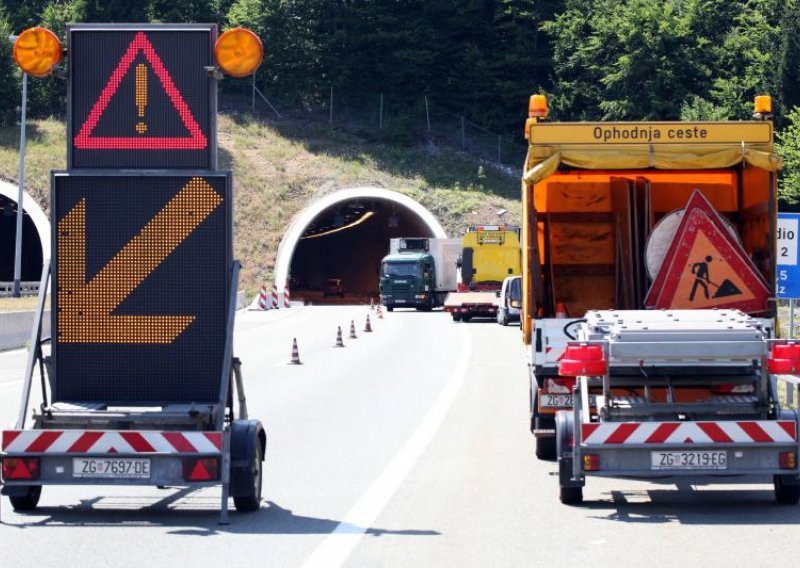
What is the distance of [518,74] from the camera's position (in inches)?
3824

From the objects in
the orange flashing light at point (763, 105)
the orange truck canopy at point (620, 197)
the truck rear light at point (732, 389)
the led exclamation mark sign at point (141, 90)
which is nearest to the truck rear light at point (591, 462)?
the truck rear light at point (732, 389)

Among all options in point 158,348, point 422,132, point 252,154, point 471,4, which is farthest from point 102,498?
point 471,4

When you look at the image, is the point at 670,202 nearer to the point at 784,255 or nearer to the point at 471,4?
the point at 784,255

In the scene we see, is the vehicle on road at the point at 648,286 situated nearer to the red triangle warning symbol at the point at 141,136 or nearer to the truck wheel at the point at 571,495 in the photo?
the truck wheel at the point at 571,495

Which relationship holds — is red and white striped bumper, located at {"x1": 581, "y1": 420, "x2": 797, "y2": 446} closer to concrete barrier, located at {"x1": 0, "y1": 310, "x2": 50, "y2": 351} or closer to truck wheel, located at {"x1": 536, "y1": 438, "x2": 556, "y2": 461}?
truck wheel, located at {"x1": 536, "y1": 438, "x2": 556, "y2": 461}

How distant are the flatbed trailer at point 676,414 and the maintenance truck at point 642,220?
44.9 inches

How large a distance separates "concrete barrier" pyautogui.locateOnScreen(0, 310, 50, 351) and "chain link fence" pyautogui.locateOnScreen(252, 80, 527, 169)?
5418 centimetres

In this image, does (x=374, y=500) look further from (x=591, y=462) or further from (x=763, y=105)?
(x=763, y=105)

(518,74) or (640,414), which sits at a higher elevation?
(518,74)

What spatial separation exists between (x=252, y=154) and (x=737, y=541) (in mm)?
76456

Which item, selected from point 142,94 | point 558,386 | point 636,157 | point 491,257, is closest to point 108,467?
point 142,94

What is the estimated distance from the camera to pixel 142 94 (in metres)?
11.2

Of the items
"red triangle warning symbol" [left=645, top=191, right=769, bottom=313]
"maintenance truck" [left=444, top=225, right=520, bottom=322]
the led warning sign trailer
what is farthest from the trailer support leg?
"maintenance truck" [left=444, top=225, right=520, bottom=322]

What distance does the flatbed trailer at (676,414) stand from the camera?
10766 millimetres
